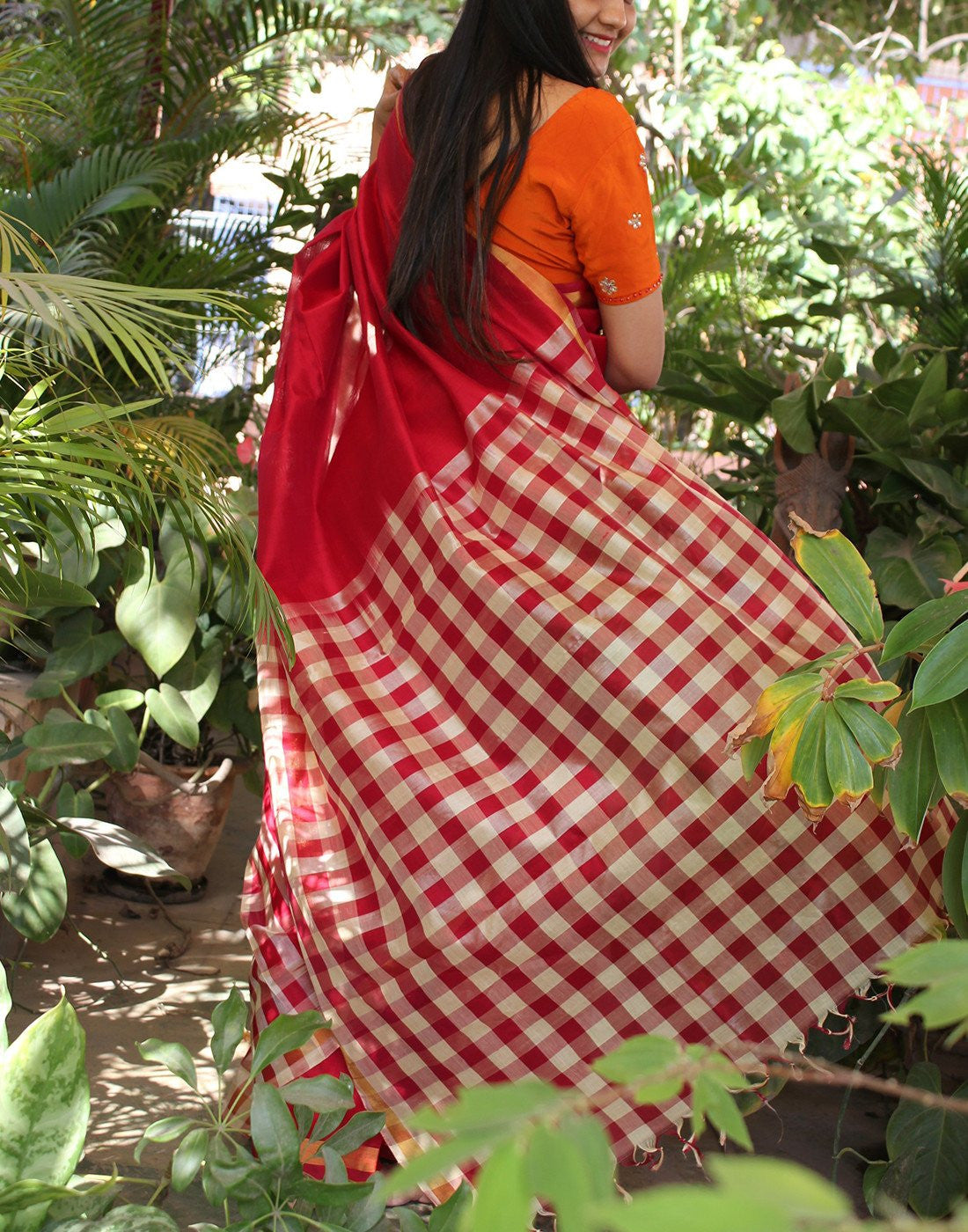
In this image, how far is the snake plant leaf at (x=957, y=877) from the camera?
1.16 metres

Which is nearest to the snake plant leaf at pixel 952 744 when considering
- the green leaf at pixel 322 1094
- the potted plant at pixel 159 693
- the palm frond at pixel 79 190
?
the green leaf at pixel 322 1094

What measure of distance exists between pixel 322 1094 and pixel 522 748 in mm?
435

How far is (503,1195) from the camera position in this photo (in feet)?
1.24

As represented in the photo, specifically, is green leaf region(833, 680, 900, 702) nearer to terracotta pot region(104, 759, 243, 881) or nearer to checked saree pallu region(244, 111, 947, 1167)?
checked saree pallu region(244, 111, 947, 1167)

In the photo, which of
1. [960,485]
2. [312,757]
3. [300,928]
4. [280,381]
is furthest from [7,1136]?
[960,485]

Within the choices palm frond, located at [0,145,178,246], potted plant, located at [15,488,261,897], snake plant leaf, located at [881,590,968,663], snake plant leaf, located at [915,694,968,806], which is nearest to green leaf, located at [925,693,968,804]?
snake plant leaf, located at [915,694,968,806]

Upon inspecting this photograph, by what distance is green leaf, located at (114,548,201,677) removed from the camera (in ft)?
6.55

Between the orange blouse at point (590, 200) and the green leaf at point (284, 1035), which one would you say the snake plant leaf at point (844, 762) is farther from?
the orange blouse at point (590, 200)

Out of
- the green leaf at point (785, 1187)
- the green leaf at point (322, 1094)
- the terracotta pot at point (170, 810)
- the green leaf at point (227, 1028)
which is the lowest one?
the terracotta pot at point (170, 810)

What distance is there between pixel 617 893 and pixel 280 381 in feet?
2.64

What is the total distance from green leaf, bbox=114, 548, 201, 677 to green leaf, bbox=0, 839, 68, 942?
38 centimetres

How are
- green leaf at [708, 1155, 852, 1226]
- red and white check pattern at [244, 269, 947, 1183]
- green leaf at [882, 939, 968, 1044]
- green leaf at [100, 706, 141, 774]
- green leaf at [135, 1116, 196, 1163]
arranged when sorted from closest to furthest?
green leaf at [708, 1155, 852, 1226] → green leaf at [882, 939, 968, 1044] → green leaf at [135, 1116, 196, 1163] → red and white check pattern at [244, 269, 947, 1183] → green leaf at [100, 706, 141, 774]

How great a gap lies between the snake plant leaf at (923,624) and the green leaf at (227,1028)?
70cm

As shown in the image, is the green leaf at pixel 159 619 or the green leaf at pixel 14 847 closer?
the green leaf at pixel 14 847
